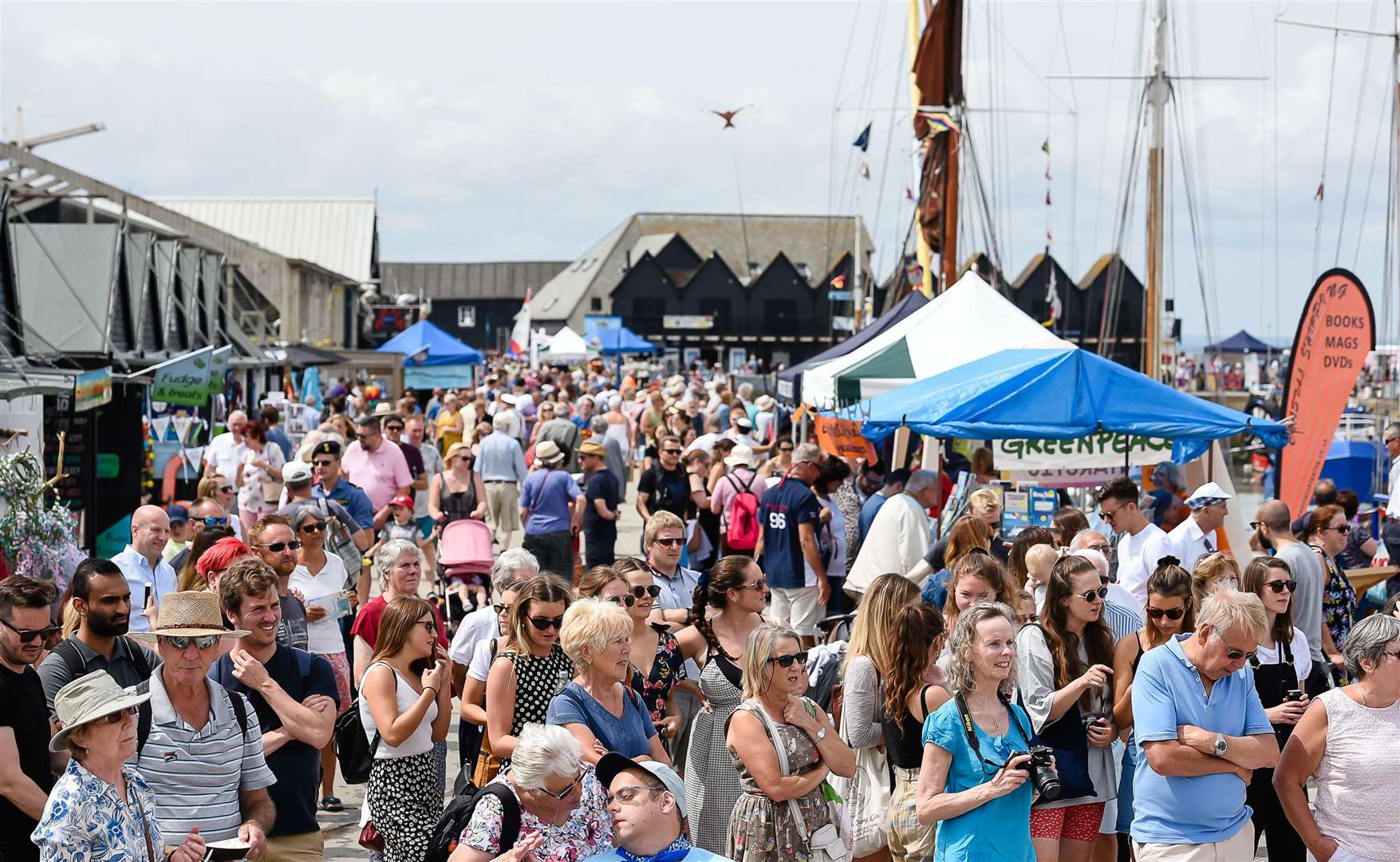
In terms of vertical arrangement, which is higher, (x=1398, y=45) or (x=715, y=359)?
(x=1398, y=45)

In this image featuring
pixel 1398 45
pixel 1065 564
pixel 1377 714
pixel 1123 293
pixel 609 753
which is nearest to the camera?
pixel 609 753

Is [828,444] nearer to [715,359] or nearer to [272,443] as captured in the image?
[272,443]

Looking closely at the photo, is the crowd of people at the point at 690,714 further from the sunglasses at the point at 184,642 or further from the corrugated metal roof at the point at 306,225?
the corrugated metal roof at the point at 306,225

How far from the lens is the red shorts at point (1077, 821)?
547 centimetres

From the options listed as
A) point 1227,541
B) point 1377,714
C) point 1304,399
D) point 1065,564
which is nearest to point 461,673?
point 1065,564

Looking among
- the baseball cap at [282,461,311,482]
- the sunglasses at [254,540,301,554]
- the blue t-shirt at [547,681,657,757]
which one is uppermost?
the baseball cap at [282,461,311,482]

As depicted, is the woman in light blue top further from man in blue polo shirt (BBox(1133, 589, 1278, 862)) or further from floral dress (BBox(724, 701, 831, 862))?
man in blue polo shirt (BBox(1133, 589, 1278, 862))

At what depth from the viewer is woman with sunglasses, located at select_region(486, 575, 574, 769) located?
531 centimetres

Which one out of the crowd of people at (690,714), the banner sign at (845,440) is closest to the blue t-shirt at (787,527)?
the banner sign at (845,440)

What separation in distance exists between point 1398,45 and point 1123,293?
170 ft

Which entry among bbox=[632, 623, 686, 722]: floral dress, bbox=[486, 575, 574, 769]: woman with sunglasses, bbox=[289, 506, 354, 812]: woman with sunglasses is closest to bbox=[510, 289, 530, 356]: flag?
bbox=[289, 506, 354, 812]: woman with sunglasses

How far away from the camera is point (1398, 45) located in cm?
2605

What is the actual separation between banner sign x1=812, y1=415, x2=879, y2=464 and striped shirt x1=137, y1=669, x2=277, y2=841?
26.4 ft

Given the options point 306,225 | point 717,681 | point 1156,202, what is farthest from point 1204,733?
point 306,225
